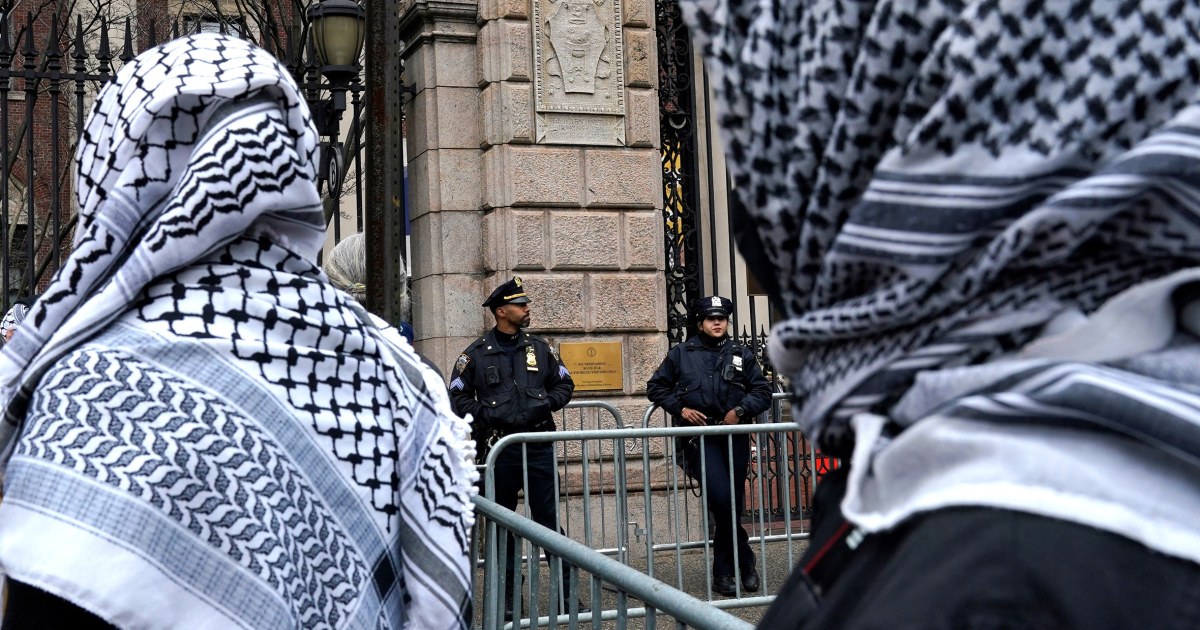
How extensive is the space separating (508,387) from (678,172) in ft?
10.6

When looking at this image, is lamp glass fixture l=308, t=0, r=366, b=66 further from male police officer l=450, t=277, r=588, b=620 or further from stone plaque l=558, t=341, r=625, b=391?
stone plaque l=558, t=341, r=625, b=391

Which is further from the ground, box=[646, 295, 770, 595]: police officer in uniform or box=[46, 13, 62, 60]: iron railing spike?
box=[46, 13, 62, 60]: iron railing spike

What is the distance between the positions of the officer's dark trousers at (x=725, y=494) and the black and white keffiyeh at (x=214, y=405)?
487 centimetres

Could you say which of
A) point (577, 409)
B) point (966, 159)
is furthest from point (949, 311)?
point (577, 409)

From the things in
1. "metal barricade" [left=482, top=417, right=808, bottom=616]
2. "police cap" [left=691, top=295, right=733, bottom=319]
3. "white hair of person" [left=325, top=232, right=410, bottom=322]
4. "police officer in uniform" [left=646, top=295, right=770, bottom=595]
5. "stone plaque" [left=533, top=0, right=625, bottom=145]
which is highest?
"stone plaque" [left=533, top=0, right=625, bottom=145]

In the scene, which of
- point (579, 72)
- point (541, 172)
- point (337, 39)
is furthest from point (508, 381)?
point (579, 72)

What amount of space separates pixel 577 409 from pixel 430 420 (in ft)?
21.5

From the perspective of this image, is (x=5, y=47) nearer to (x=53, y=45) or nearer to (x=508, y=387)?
(x=53, y=45)

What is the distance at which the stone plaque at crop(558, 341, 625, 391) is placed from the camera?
29.9 ft

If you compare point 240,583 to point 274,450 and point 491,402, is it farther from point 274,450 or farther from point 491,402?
point 491,402

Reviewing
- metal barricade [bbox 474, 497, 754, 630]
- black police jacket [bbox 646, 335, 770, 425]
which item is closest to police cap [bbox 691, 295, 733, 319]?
black police jacket [bbox 646, 335, 770, 425]

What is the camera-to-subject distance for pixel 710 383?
8078 millimetres

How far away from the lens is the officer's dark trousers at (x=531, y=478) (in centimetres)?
702

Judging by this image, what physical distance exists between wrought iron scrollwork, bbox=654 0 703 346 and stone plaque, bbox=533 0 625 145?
0.95 metres
